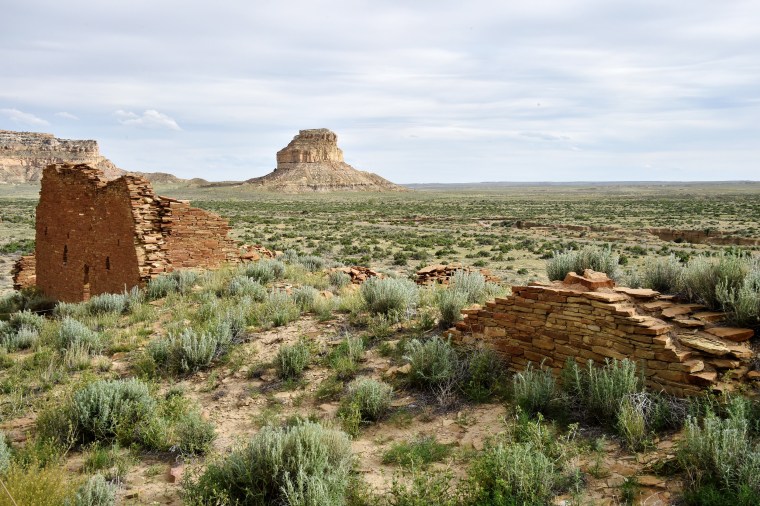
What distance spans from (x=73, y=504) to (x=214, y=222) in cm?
908

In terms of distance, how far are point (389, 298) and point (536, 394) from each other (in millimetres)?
3469

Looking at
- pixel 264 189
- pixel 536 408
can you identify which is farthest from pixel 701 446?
pixel 264 189

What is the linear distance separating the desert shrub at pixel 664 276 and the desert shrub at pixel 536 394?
220 centimetres

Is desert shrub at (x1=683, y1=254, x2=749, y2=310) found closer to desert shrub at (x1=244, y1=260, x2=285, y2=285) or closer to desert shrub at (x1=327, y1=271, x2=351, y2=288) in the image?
desert shrub at (x1=327, y1=271, x2=351, y2=288)

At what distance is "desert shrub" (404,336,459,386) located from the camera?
598cm

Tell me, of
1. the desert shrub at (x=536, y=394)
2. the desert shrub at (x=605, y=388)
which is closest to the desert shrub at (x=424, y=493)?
the desert shrub at (x=536, y=394)

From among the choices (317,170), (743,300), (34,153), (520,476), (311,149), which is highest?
(311,149)

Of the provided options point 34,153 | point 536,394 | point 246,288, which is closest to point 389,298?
point 246,288

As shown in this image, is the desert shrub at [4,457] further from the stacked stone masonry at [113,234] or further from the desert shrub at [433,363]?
the stacked stone masonry at [113,234]

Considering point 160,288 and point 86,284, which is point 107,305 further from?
point 86,284

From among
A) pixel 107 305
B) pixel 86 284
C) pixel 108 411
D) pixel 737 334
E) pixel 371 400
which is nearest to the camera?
pixel 737 334

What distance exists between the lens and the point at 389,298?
8.18 metres

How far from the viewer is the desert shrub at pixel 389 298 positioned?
26.8ft

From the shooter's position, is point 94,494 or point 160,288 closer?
point 94,494
